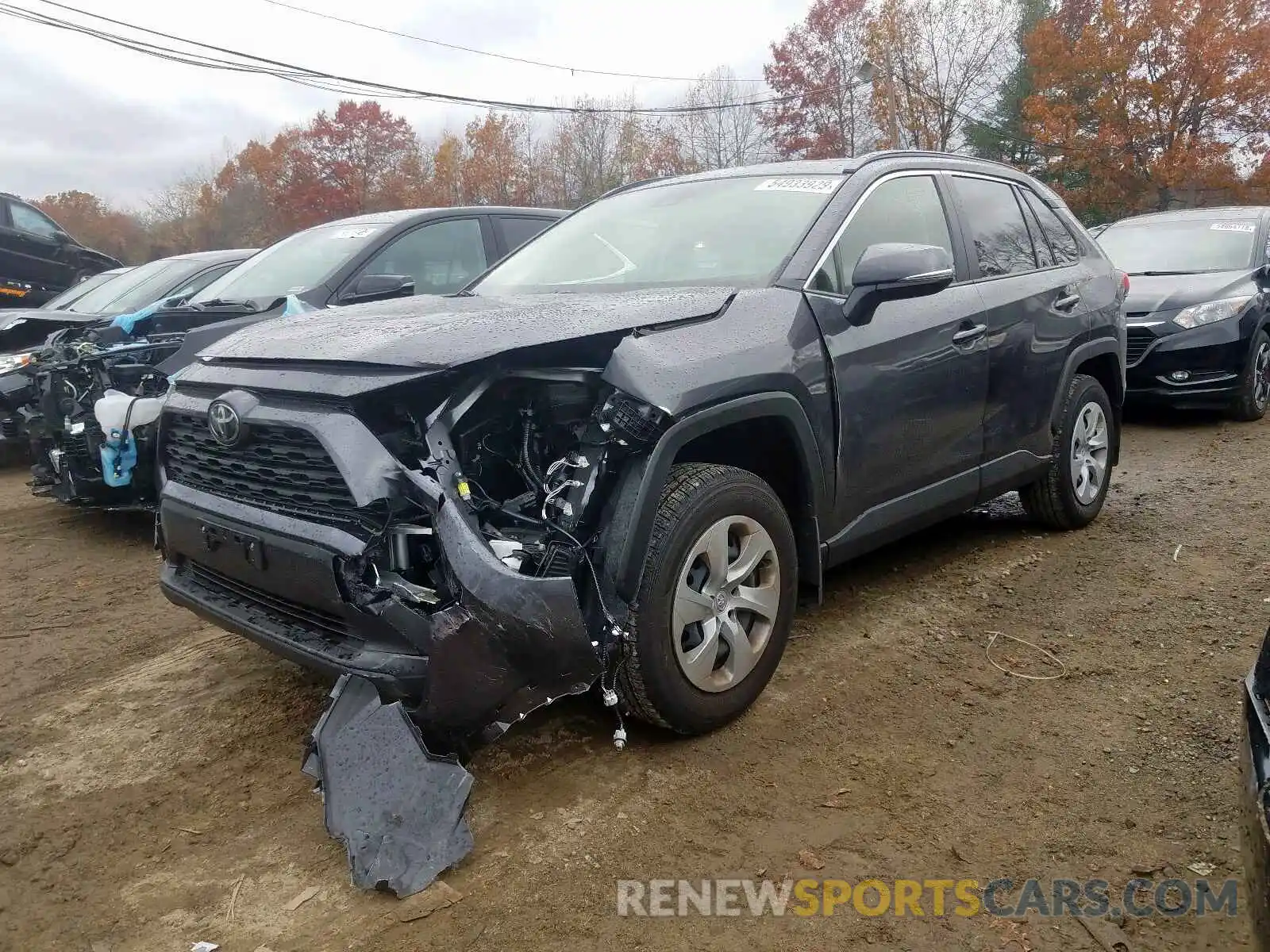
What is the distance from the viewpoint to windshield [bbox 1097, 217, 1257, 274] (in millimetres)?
8195

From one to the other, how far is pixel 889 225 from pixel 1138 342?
493cm

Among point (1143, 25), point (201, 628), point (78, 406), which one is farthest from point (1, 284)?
point (1143, 25)

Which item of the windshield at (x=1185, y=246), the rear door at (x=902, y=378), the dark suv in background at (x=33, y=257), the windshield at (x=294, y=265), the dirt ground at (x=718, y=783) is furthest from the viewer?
the dark suv in background at (x=33, y=257)

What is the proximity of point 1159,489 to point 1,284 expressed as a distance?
14153 mm

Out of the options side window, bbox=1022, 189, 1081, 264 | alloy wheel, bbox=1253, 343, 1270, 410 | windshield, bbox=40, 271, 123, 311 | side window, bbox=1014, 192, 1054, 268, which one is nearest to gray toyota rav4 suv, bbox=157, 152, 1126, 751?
side window, bbox=1014, 192, 1054, 268

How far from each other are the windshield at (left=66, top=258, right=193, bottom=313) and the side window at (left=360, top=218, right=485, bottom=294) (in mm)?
2700

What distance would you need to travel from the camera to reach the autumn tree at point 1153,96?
859 inches

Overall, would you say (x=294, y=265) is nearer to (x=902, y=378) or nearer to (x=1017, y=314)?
(x=902, y=378)

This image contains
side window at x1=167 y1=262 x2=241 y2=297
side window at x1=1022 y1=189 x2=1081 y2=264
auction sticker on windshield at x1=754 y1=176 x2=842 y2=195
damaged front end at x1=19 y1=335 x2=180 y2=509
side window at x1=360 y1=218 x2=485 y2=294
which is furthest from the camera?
side window at x1=167 y1=262 x2=241 y2=297

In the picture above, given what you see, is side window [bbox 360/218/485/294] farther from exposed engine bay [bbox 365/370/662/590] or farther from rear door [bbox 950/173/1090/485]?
exposed engine bay [bbox 365/370/662/590]

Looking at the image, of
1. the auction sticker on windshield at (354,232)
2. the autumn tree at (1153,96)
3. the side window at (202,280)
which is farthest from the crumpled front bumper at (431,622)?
the autumn tree at (1153,96)

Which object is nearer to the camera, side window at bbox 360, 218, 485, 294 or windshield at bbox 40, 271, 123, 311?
side window at bbox 360, 218, 485, 294

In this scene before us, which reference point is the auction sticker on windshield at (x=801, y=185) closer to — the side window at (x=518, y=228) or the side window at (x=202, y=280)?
the side window at (x=518, y=228)

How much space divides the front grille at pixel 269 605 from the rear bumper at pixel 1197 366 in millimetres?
7118
